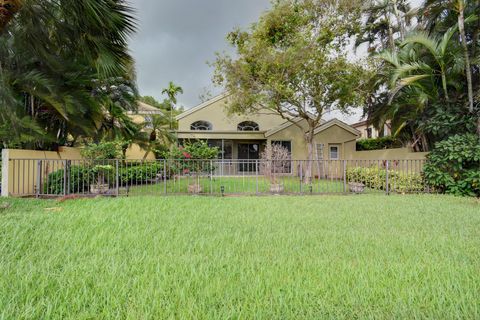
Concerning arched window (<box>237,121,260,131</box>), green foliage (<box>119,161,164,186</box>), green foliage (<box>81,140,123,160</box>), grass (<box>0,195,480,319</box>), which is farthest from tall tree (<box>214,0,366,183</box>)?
grass (<box>0,195,480,319</box>)

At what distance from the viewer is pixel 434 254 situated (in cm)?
319

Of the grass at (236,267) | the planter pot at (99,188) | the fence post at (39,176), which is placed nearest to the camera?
the grass at (236,267)

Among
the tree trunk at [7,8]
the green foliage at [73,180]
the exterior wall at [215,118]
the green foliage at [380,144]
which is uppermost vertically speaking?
the exterior wall at [215,118]

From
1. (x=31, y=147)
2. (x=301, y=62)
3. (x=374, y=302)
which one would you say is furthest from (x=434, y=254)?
(x=31, y=147)

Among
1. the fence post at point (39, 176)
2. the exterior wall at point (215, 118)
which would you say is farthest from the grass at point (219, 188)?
the exterior wall at point (215, 118)

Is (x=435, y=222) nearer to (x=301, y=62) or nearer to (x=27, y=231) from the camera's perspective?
(x=27, y=231)

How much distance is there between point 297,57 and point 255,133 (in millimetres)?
6749

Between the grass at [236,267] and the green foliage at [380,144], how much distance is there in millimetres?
12555

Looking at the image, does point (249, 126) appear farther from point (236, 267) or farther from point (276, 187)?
point (236, 267)

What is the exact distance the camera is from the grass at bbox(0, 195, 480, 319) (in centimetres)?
207

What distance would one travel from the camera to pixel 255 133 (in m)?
18.0

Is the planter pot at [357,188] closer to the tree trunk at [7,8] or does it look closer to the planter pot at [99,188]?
the planter pot at [99,188]

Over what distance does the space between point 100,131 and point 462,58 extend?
15432 millimetres

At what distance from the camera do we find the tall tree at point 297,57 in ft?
40.7
